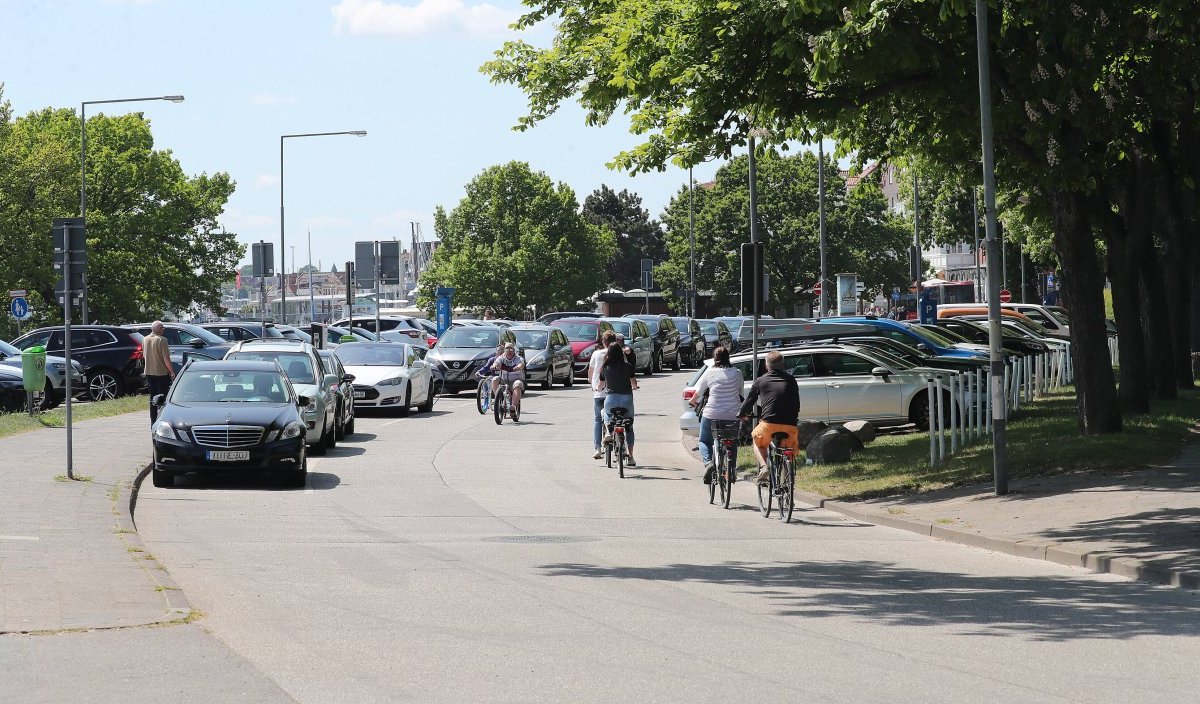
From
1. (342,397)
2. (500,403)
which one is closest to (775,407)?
(342,397)

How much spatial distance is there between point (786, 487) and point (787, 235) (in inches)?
3028

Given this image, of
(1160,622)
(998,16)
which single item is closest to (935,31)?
(998,16)

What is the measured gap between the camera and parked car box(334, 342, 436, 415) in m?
31.3

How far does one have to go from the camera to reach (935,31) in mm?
19219

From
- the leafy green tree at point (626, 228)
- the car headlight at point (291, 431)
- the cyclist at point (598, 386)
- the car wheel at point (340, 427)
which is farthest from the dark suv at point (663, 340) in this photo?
the leafy green tree at point (626, 228)

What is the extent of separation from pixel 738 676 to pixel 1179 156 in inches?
869

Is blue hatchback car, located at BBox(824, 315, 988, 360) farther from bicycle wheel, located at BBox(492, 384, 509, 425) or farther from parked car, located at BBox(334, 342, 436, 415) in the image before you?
parked car, located at BBox(334, 342, 436, 415)

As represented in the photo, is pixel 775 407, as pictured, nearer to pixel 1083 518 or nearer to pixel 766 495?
pixel 766 495

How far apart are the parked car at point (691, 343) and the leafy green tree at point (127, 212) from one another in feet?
70.9

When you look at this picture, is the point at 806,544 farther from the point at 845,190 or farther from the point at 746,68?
the point at 845,190

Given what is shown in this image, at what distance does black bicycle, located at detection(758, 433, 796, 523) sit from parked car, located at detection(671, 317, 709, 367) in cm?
3940

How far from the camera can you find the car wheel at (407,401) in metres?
31.7

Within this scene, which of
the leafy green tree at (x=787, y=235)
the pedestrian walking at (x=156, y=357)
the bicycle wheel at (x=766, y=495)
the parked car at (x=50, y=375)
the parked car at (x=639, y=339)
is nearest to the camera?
the bicycle wheel at (x=766, y=495)

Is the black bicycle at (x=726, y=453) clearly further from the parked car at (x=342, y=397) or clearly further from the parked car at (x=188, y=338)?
the parked car at (x=188, y=338)
